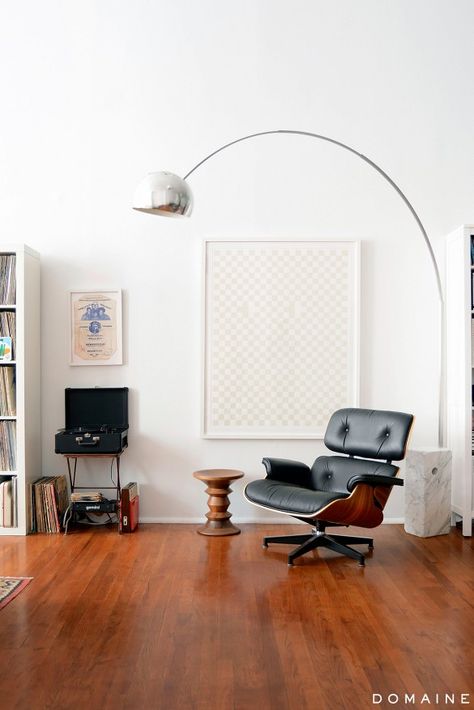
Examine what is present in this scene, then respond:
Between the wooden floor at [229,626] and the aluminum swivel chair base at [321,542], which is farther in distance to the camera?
the aluminum swivel chair base at [321,542]

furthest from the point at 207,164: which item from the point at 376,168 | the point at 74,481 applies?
the point at 74,481

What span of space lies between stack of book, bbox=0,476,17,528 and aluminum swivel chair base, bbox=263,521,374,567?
1.74 meters

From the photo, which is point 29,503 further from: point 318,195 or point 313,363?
point 318,195

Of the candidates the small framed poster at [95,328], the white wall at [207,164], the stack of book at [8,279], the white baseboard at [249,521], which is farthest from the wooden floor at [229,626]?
the stack of book at [8,279]

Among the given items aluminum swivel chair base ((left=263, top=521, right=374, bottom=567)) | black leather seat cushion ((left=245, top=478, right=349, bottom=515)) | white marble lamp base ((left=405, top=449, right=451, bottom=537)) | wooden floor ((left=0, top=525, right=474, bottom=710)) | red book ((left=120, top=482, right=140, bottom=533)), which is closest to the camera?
wooden floor ((left=0, top=525, right=474, bottom=710))

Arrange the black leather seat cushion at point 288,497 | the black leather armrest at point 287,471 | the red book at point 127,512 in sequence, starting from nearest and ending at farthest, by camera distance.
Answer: the black leather seat cushion at point 288,497, the black leather armrest at point 287,471, the red book at point 127,512

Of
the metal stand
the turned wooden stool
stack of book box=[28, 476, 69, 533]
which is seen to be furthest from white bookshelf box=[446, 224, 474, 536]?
stack of book box=[28, 476, 69, 533]

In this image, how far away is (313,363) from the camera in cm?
564

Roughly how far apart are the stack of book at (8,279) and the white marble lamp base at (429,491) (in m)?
2.94

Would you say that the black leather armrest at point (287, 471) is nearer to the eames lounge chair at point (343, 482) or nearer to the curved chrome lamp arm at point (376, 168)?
the eames lounge chair at point (343, 482)

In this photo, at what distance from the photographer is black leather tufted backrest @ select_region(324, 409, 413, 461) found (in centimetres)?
478

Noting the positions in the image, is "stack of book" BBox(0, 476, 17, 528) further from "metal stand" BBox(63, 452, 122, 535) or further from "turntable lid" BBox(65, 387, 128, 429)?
"turntable lid" BBox(65, 387, 128, 429)

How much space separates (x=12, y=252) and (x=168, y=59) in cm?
186

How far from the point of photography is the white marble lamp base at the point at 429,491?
5160 millimetres
